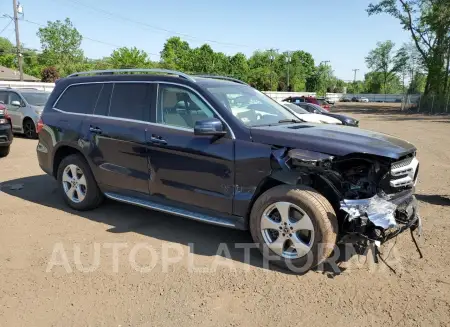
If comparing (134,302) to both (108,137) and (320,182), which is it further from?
(108,137)

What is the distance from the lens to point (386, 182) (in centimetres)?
387

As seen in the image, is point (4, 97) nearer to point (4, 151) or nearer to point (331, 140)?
point (4, 151)

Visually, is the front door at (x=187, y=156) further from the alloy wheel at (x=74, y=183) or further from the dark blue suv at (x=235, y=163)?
the alloy wheel at (x=74, y=183)

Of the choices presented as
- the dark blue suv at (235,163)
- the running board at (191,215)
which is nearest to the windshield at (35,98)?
the dark blue suv at (235,163)

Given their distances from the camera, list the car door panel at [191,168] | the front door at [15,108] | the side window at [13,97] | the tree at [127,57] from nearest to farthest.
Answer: the car door panel at [191,168] < the front door at [15,108] < the side window at [13,97] < the tree at [127,57]

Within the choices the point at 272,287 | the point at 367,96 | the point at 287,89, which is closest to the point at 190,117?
the point at 272,287

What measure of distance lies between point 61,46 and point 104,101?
67.7m

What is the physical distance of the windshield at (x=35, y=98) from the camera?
1358 cm

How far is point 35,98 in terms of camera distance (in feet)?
45.4

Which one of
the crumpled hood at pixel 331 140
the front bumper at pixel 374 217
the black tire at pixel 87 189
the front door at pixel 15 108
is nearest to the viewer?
the front bumper at pixel 374 217

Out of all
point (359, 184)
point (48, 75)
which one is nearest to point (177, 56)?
point (48, 75)

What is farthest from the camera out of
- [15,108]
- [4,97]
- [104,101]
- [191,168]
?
[4,97]

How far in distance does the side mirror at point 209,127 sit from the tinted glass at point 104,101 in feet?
5.74

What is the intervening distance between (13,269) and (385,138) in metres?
3.98
